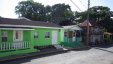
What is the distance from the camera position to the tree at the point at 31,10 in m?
58.7

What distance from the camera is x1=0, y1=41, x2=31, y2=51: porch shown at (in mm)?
16562

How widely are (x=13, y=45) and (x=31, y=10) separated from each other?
1753 inches

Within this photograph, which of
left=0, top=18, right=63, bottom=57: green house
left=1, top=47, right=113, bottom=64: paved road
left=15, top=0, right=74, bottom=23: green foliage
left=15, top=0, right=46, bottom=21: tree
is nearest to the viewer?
left=1, top=47, right=113, bottom=64: paved road


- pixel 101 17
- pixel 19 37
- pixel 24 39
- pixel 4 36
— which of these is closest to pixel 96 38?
pixel 101 17

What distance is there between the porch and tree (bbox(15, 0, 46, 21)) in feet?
130

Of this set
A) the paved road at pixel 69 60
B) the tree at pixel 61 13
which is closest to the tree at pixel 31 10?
the tree at pixel 61 13

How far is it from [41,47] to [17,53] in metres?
5.58

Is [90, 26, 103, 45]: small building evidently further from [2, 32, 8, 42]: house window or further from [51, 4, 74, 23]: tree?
[2, 32, 8, 42]: house window

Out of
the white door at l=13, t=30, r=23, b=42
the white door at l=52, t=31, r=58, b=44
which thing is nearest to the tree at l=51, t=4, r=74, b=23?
the white door at l=52, t=31, r=58, b=44

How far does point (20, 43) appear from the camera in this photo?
18.1 m

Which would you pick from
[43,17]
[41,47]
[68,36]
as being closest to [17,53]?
[41,47]

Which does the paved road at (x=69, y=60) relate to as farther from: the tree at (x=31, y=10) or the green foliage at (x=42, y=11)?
the tree at (x=31, y=10)

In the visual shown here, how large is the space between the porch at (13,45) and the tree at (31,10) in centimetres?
3956

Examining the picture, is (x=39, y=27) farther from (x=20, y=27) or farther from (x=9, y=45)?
(x=9, y=45)
